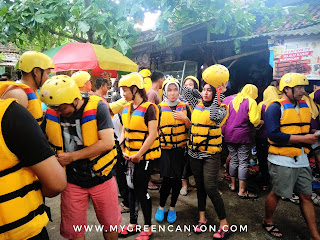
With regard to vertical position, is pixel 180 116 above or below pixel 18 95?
below

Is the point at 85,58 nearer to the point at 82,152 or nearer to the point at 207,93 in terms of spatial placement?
the point at 207,93

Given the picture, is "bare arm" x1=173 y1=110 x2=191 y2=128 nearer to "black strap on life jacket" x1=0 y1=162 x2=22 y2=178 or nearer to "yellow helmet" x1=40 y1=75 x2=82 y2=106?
"yellow helmet" x1=40 y1=75 x2=82 y2=106

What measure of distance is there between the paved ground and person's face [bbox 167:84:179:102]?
6.60ft

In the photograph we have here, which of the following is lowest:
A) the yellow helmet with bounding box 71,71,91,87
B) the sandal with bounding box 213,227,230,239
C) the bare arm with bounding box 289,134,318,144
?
the sandal with bounding box 213,227,230,239

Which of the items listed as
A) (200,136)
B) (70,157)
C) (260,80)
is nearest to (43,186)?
(70,157)

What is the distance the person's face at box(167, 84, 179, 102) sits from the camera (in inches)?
136

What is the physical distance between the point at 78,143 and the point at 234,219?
286 centimetres

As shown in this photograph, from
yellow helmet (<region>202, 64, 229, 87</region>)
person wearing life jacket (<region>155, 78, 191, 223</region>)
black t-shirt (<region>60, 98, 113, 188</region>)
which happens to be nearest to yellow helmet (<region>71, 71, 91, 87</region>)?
person wearing life jacket (<region>155, 78, 191, 223</region>)

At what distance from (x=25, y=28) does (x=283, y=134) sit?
17.4 ft

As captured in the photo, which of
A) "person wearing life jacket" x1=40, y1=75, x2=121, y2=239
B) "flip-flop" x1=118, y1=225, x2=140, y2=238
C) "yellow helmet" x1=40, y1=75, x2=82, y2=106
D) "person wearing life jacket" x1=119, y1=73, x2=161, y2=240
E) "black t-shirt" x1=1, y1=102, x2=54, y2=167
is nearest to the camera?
"black t-shirt" x1=1, y1=102, x2=54, y2=167

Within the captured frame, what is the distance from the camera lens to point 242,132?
4.35 m

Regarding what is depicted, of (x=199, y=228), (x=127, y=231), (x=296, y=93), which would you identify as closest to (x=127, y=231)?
(x=127, y=231)

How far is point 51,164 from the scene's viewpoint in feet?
4.29

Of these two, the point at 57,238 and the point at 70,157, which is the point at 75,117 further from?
the point at 57,238
